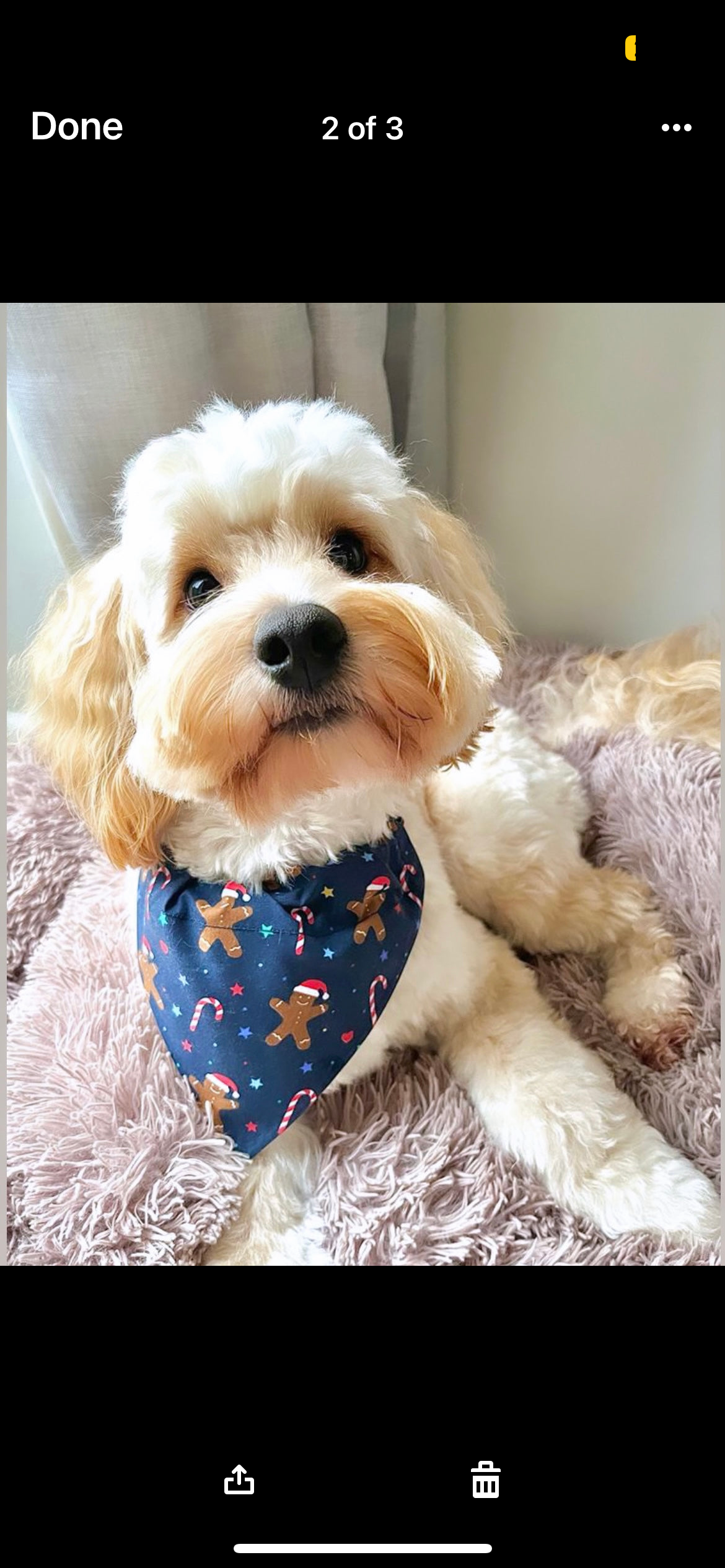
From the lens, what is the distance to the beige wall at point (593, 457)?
5.12 feet

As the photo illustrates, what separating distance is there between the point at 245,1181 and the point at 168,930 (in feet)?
1.04

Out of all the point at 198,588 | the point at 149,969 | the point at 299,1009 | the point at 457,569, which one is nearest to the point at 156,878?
the point at 149,969

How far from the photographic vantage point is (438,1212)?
104cm

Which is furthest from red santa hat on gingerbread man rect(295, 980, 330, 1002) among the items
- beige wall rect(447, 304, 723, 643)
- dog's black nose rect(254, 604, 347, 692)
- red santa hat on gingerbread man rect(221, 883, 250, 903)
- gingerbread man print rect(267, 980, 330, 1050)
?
beige wall rect(447, 304, 723, 643)

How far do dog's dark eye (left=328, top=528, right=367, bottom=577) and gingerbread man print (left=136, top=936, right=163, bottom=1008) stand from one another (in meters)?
0.49

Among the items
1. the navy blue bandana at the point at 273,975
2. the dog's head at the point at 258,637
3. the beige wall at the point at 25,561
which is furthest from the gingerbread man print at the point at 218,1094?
the beige wall at the point at 25,561

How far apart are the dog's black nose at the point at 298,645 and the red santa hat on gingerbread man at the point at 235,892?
32cm

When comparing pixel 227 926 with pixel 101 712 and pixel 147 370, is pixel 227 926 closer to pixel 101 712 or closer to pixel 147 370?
pixel 101 712

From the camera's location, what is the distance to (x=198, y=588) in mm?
917

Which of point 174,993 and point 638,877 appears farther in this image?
point 638,877

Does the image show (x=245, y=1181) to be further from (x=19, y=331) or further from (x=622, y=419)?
(x=622, y=419)
